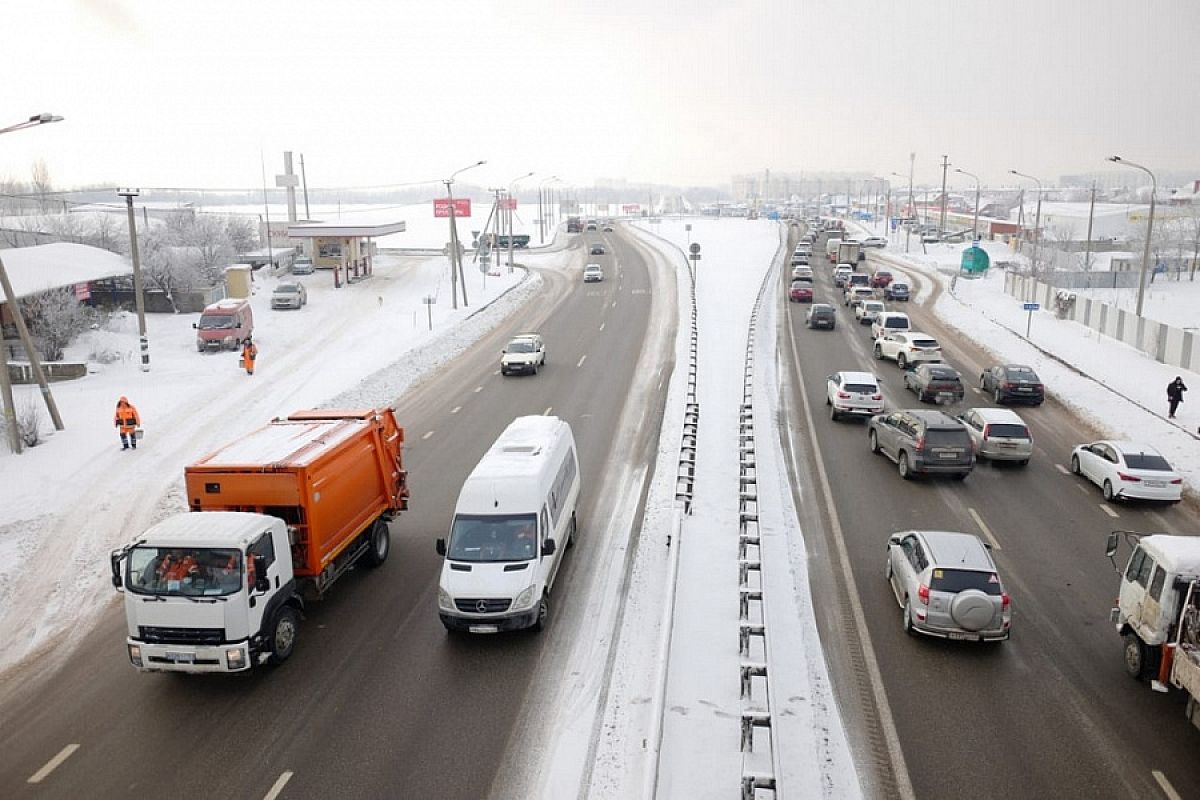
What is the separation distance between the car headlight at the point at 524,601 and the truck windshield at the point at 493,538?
59 centimetres

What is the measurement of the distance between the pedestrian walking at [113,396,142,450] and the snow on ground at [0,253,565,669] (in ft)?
1.13

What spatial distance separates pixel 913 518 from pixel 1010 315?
1539 inches

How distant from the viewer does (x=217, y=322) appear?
37250 millimetres

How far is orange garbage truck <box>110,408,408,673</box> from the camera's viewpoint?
1097cm

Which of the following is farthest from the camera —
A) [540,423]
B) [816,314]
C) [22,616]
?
[816,314]

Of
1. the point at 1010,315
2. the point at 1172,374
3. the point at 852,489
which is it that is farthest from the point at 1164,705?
the point at 1010,315

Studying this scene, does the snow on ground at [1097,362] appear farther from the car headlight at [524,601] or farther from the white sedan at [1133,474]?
the car headlight at [524,601]

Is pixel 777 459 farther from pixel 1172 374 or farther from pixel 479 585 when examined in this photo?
pixel 1172 374

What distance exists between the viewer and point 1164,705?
11000 millimetres

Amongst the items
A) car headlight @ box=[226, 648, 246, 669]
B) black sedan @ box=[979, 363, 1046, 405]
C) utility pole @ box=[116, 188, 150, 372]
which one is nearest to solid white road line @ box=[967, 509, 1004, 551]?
black sedan @ box=[979, 363, 1046, 405]

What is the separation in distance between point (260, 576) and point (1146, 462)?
18286 mm

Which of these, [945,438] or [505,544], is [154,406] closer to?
[505,544]

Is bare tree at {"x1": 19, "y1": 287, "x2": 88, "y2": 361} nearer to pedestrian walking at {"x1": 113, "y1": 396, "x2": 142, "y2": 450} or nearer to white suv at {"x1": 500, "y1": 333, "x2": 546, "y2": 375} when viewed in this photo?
pedestrian walking at {"x1": 113, "y1": 396, "x2": 142, "y2": 450}

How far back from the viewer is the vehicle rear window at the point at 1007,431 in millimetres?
21500
